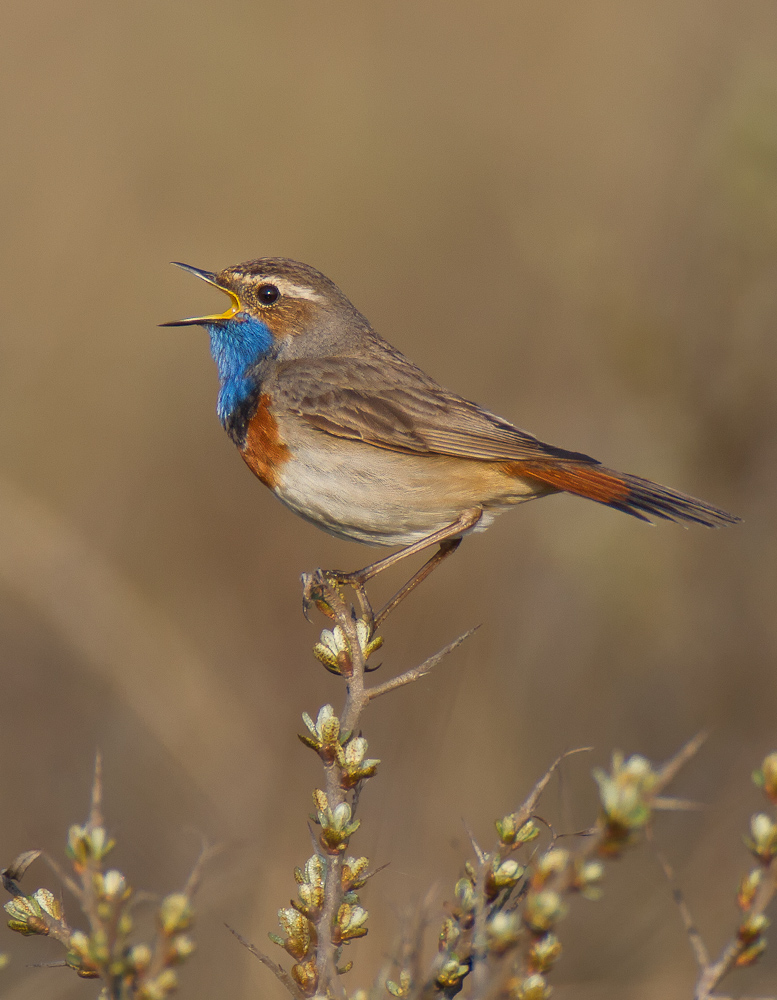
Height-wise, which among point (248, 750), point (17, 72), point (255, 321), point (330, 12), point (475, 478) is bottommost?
point (248, 750)

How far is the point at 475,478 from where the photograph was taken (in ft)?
14.5

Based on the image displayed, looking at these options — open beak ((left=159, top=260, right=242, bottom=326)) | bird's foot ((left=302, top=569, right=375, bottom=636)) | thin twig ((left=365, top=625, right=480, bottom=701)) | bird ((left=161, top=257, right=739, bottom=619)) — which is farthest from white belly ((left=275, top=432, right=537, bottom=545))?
thin twig ((left=365, top=625, right=480, bottom=701))

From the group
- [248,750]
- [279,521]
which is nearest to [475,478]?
[248,750]

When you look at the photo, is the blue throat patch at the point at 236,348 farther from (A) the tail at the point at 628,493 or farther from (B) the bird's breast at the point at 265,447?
(A) the tail at the point at 628,493

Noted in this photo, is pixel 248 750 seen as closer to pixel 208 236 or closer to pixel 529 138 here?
pixel 208 236

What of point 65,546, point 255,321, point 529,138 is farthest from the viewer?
point 529,138

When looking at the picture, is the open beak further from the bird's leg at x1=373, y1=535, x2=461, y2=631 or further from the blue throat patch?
the bird's leg at x1=373, y1=535, x2=461, y2=631

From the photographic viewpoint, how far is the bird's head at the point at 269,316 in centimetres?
487

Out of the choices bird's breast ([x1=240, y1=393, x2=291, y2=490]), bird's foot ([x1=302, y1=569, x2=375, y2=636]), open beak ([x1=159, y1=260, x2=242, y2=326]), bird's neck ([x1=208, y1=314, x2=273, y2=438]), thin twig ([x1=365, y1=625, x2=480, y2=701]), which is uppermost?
open beak ([x1=159, y1=260, x2=242, y2=326])

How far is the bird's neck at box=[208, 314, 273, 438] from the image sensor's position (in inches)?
184

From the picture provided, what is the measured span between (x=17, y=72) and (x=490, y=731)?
255 inches

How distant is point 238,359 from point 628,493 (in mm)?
1865

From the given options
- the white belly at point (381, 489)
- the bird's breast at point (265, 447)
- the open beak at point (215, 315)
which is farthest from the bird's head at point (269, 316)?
the white belly at point (381, 489)

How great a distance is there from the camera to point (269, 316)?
4.96 meters
